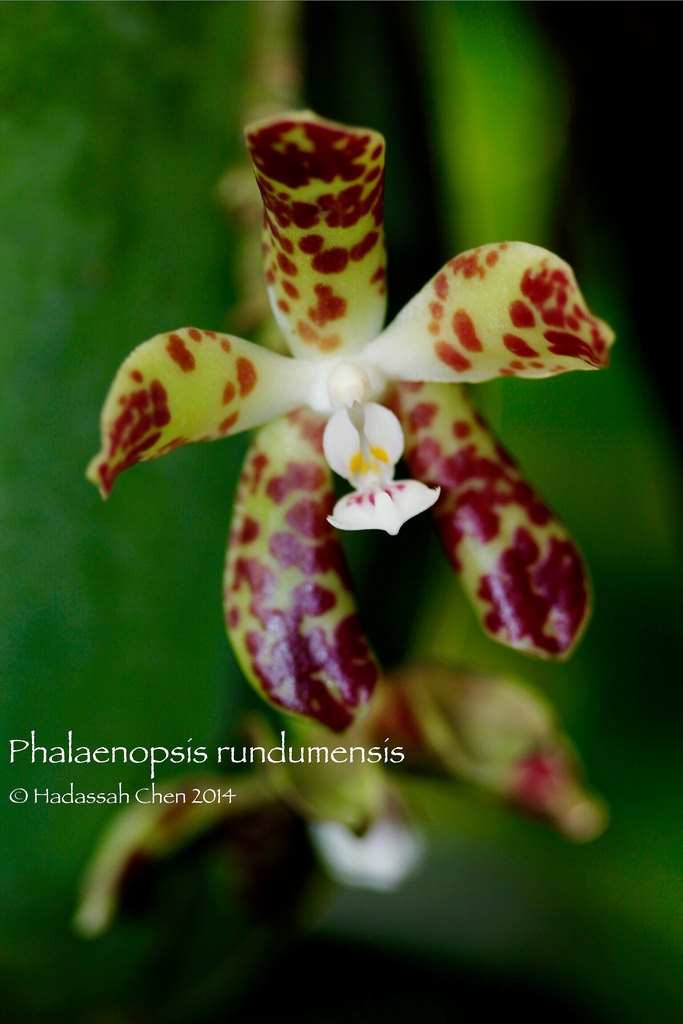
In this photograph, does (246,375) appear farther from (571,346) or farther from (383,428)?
(571,346)

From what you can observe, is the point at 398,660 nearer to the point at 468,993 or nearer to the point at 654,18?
the point at 468,993

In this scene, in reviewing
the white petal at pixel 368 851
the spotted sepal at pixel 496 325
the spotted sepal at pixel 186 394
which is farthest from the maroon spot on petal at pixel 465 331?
the white petal at pixel 368 851

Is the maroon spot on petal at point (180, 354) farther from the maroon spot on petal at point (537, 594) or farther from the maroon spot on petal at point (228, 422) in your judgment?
the maroon spot on petal at point (537, 594)

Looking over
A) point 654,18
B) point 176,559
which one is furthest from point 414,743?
point 654,18

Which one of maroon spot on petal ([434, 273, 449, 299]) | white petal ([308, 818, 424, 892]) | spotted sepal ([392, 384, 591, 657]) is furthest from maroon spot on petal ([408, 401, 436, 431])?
white petal ([308, 818, 424, 892])

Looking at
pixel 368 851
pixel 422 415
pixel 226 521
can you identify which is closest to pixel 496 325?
pixel 422 415
